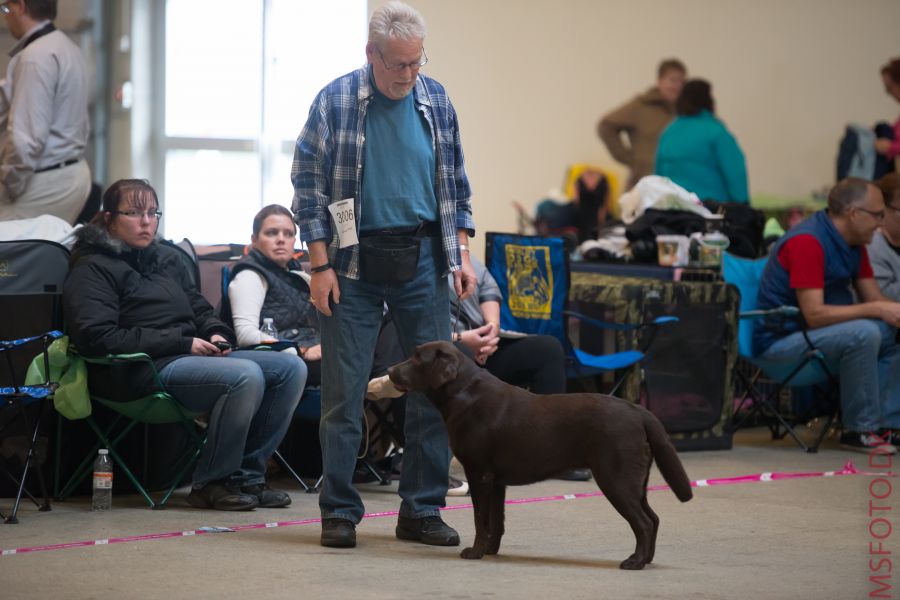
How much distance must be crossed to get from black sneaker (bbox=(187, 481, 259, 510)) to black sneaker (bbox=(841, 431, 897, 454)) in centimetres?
292

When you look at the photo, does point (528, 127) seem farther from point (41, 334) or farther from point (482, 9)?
point (41, 334)

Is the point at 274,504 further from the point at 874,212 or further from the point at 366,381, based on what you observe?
the point at 874,212

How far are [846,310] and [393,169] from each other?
9.75 feet

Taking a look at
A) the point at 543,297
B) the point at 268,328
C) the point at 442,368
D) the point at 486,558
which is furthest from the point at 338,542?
the point at 543,297

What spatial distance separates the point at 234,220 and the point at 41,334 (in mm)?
4291

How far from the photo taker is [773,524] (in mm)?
3965

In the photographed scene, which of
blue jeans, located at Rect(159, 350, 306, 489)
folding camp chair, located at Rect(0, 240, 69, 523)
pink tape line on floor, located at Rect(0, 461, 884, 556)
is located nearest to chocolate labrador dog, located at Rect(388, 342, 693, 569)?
pink tape line on floor, located at Rect(0, 461, 884, 556)

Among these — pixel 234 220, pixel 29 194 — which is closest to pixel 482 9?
pixel 234 220

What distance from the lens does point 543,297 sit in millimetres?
5281

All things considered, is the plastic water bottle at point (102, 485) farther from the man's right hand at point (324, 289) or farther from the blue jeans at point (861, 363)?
the blue jeans at point (861, 363)

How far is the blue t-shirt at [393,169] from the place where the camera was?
344 centimetres

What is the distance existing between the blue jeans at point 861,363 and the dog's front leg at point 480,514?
110 inches

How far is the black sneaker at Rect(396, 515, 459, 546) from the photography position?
3512 millimetres

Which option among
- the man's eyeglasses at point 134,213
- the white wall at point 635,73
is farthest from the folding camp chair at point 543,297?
the white wall at point 635,73
